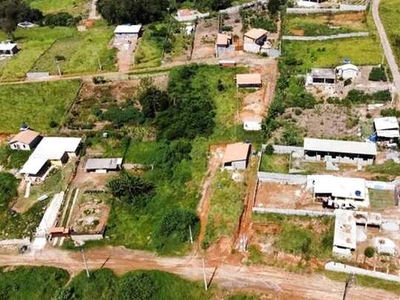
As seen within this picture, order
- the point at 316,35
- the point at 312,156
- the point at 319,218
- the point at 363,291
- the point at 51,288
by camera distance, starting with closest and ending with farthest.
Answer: the point at 363,291 < the point at 51,288 < the point at 319,218 < the point at 312,156 < the point at 316,35

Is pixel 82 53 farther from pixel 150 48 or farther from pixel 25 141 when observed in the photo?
pixel 25 141

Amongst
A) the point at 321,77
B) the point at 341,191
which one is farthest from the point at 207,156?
the point at 321,77

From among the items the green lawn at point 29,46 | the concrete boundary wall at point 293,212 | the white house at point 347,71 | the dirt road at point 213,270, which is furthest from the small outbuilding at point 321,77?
the green lawn at point 29,46

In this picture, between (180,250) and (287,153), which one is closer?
(180,250)

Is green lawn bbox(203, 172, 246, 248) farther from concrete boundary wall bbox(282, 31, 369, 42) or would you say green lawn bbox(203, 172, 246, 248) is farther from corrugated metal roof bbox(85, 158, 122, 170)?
concrete boundary wall bbox(282, 31, 369, 42)

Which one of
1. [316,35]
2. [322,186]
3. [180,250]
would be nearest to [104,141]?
[180,250]

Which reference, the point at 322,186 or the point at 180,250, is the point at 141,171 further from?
the point at 322,186
